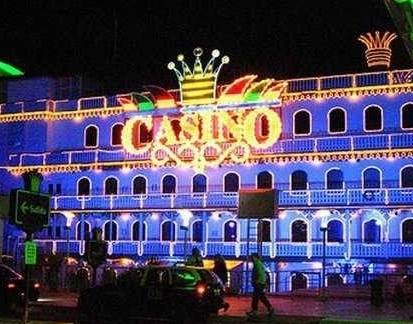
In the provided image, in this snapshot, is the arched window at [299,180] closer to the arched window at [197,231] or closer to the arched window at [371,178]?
the arched window at [371,178]

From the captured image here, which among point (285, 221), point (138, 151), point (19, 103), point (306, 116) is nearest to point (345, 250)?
point (285, 221)

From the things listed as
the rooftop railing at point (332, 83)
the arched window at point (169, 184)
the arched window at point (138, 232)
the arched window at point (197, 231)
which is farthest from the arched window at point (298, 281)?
the rooftop railing at point (332, 83)

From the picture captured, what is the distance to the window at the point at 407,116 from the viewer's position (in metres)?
38.4

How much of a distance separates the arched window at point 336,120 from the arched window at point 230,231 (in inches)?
285

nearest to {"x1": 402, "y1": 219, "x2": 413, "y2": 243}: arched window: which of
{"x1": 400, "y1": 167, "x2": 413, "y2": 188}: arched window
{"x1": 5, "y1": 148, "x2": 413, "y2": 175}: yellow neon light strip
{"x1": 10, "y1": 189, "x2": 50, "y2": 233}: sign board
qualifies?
{"x1": 400, "y1": 167, "x2": 413, "y2": 188}: arched window

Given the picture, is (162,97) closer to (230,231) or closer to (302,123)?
(302,123)

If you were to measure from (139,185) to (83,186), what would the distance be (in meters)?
3.68

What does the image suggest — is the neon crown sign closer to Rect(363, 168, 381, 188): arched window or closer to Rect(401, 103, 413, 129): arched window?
Rect(363, 168, 381, 188): arched window

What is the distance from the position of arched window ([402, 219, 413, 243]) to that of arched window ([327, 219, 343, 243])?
3061 millimetres

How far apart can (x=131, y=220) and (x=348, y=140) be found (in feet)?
43.8

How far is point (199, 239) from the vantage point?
141ft

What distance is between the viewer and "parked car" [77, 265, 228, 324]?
69.3ft

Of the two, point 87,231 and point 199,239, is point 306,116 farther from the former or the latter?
point 87,231

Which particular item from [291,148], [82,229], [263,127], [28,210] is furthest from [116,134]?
[28,210]
